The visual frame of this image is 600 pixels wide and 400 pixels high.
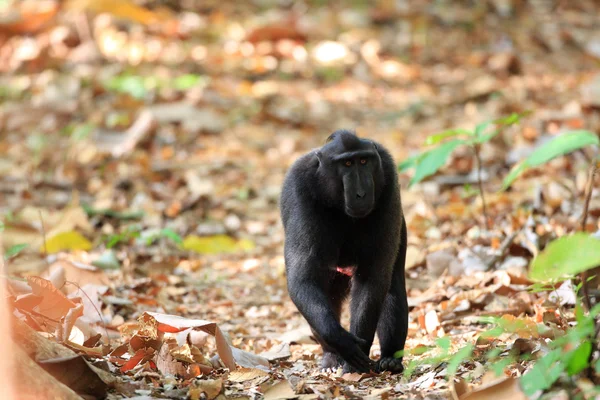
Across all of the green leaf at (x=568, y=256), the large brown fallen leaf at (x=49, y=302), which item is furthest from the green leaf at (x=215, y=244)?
the green leaf at (x=568, y=256)

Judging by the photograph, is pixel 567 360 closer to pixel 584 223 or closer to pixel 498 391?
pixel 498 391

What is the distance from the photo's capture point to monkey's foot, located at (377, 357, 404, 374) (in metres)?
4.52

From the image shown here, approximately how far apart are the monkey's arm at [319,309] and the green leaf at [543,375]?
4.90 feet

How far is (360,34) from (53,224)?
8.13 meters

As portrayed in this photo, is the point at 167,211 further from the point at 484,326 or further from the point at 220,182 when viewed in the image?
the point at 484,326

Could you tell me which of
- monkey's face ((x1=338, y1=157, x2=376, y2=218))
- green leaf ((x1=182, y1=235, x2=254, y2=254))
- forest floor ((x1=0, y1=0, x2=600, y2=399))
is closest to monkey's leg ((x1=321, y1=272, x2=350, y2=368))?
forest floor ((x1=0, y1=0, x2=600, y2=399))

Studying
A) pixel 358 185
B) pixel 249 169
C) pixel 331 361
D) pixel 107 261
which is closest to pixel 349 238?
pixel 358 185

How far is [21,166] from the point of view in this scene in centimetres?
1030

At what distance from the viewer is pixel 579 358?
2.76 meters

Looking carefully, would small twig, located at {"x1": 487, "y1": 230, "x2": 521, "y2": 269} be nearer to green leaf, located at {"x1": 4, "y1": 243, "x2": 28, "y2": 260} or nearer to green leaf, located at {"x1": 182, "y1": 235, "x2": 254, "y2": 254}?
green leaf, located at {"x1": 182, "y1": 235, "x2": 254, "y2": 254}

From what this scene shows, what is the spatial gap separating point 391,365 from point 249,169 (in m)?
5.94

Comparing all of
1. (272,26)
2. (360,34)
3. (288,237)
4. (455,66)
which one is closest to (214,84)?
(272,26)

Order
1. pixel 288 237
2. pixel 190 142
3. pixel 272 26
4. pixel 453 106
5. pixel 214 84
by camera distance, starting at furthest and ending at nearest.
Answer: pixel 272 26
pixel 214 84
pixel 453 106
pixel 190 142
pixel 288 237

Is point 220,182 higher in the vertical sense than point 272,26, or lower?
lower
